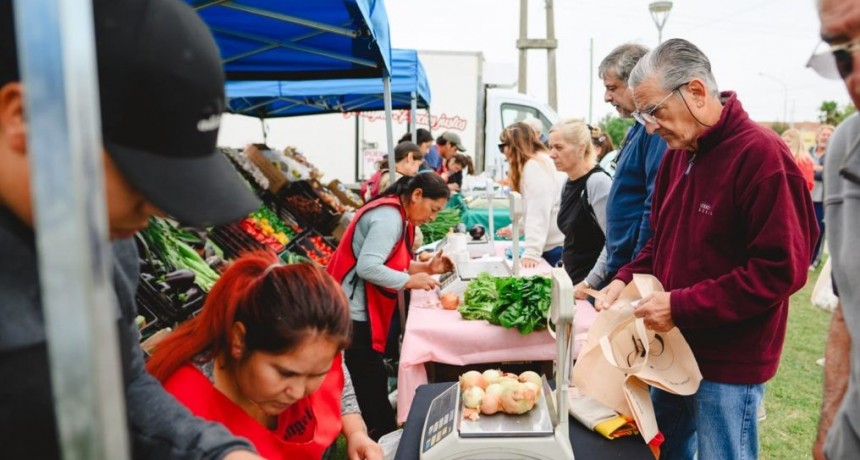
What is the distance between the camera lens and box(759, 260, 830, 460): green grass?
362 centimetres

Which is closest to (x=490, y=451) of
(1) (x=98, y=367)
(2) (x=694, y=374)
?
(2) (x=694, y=374)

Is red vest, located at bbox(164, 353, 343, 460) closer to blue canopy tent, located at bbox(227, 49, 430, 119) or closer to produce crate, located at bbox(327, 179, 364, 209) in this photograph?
blue canopy tent, located at bbox(227, 49, 430, 119)

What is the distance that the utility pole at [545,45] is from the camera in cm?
1767

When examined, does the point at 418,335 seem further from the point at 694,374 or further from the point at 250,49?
the point at 250,49

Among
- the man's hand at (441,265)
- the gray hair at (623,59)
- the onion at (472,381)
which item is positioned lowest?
the man's hand at (441,265)

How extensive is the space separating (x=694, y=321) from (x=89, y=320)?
183cm

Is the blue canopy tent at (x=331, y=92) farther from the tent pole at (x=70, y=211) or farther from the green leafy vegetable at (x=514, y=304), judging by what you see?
the tent pole at (x=70, y=211)

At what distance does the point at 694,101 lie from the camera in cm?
204

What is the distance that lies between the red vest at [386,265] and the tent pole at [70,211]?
112 inches

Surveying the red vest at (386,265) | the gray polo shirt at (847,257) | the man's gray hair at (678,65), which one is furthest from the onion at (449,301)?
the gray polo shirt at (847,257)

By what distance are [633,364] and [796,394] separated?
127 inches

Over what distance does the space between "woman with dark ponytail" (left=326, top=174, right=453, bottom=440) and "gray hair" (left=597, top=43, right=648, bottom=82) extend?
43.2 inches

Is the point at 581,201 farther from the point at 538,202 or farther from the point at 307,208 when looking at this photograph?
A: the point at 307,208

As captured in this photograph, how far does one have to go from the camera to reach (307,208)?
22.3 feet
